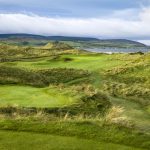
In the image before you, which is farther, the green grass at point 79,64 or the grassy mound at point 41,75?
the green grass at point 79,64

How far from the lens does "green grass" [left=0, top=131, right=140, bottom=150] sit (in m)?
15.0

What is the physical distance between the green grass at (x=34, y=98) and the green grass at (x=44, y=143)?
709 centimetres

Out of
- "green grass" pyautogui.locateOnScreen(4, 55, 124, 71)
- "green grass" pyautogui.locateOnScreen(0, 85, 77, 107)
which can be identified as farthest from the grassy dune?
"green grass" pyautogui.locateOnScreen(4, 55, 124, 71)

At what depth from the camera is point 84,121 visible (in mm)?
18906

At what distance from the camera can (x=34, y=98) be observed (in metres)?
27.2

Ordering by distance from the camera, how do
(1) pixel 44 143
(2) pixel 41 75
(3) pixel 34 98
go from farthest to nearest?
1. (2) pixel 41 75
2. (3) pixel 34 98
3. (1) pixel 44 143

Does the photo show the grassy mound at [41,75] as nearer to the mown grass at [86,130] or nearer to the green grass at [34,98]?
the green grass at [34,98]

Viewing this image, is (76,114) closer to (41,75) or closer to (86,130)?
(86,130)

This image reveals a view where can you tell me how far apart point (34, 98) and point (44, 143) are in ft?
38.4

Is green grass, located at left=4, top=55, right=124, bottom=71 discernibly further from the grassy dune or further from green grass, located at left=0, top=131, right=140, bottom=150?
green grass, located at left=0, top=131, right=140, bottom=150

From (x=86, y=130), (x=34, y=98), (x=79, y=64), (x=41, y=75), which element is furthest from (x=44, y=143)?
(x=79, y=64)

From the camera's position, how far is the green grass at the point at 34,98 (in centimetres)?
2509

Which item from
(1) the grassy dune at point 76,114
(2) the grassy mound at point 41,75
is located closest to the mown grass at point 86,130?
(1) the grassy dune at point 76,114

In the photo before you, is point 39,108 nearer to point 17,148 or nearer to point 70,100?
point 70,100
